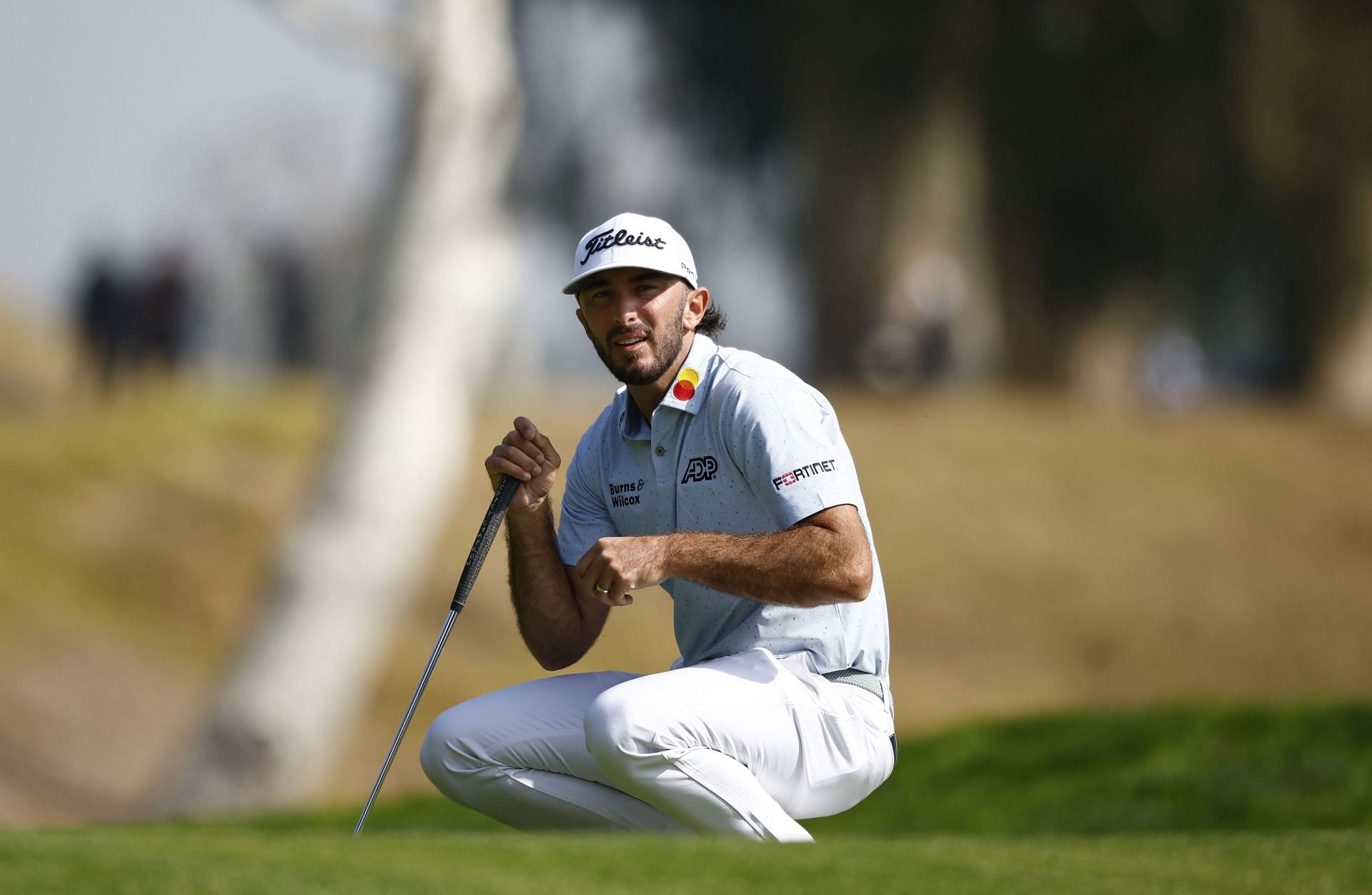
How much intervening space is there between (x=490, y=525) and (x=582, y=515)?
216 mm

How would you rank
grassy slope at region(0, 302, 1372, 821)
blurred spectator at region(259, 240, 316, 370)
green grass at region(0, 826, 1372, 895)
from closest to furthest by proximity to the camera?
1. green grass at region(0, 826, 1372, 895)
2. grassy slope at region(0, 302, 1372, 821)
3. blurred spectator at region(259, 240, 316, 370)

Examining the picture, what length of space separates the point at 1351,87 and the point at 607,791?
15.7 m

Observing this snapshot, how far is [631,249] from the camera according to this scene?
3209 mm

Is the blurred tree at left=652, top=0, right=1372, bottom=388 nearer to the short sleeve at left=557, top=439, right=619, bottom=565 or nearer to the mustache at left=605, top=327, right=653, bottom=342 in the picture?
the short sleeve at left=557, top=439, right=619, bottom=565

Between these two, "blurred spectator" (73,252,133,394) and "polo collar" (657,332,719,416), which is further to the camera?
"blurred spectator" (73,252,133,394)

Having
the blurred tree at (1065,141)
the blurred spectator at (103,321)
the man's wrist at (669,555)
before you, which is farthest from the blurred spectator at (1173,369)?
the man's wrist at (669,555)

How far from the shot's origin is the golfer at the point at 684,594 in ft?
9.64

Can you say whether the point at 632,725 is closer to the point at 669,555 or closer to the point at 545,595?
the point at 669,555

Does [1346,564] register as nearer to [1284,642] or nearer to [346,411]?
[1284,642]

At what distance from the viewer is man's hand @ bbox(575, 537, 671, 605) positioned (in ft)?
9.53

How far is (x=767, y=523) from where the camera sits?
319cm

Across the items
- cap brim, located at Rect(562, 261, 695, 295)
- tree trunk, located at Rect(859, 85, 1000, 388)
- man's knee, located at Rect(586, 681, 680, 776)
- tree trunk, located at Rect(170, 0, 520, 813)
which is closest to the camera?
man's knee, located at Rect(586, 681, 680, 776)

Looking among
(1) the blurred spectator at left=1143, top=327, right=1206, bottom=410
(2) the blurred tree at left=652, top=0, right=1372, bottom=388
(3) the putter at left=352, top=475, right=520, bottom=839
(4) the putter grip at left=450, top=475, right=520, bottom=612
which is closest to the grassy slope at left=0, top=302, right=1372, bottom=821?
(1) the blurred spectator at left=1143, top=327, right=1206, bottom=410

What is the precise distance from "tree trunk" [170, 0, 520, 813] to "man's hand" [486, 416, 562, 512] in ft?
28.0
